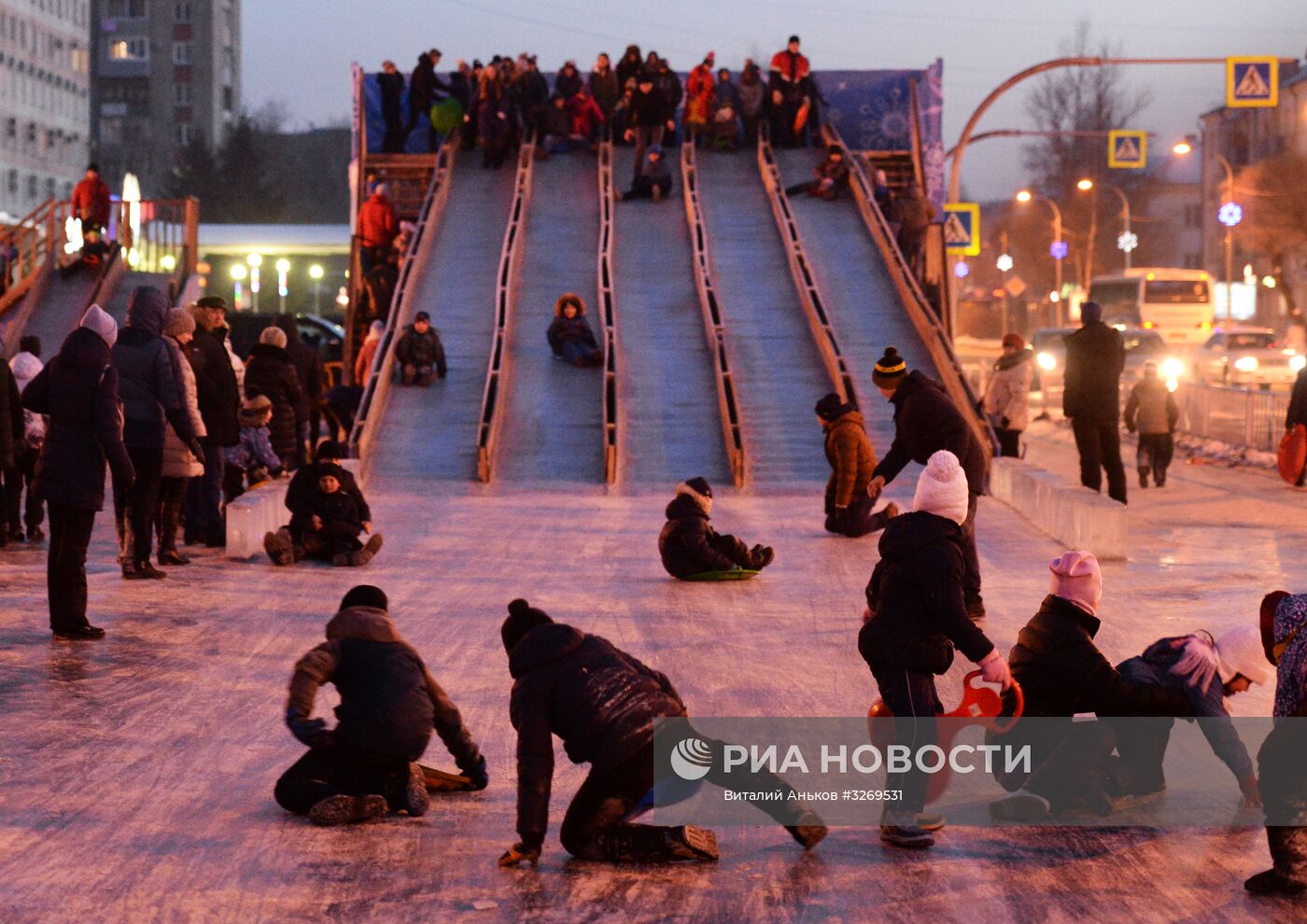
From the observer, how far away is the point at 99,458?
420 inches

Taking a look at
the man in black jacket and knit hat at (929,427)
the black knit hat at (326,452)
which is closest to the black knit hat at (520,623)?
the man in black jacket and knit hat at (929,427)

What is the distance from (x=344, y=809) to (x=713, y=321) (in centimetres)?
1879

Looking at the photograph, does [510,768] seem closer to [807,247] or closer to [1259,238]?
[807,247]

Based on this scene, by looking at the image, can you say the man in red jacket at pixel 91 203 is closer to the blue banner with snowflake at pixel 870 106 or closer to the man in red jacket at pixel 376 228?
the man in red jacket at pixel 376 228

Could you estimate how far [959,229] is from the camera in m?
34.0

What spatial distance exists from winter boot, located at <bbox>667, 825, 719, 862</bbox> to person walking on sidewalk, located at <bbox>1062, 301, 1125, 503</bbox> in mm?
→ 11199

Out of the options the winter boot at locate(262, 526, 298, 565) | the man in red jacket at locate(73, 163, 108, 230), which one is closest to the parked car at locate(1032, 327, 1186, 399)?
the man in red jacket at locate(73, 163, 108, 230)

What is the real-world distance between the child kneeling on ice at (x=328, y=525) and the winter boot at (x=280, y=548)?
66 mm

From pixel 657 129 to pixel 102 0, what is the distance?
10170cm

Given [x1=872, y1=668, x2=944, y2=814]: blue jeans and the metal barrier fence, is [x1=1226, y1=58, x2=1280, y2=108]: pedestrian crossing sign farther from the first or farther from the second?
[x1=872, y1=668, x2=944, y2=814]: blue jeans

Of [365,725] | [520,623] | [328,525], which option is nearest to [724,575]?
[328,525]

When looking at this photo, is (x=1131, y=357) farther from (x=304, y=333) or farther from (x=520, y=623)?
(x=520, y=623)

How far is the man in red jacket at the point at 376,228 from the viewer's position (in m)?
30.1

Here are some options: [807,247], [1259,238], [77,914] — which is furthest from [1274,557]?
[1259,238]
